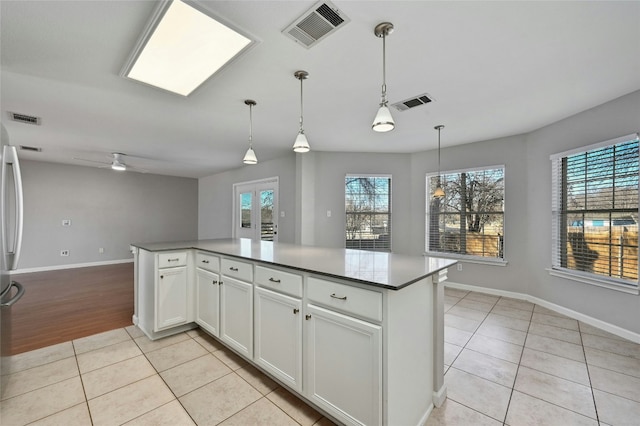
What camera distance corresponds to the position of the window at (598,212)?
2785mm

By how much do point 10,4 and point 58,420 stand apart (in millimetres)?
2511

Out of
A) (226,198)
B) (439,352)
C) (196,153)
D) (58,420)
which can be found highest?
(196,153)

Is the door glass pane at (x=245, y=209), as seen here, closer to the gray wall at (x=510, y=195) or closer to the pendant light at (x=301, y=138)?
the gray wall at (x=510, y=195)

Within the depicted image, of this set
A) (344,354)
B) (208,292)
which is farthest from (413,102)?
(208,292)

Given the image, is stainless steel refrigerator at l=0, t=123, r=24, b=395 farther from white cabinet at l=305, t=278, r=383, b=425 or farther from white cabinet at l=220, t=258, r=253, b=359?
white cabinet at l=305, t=278, r=383, b=425

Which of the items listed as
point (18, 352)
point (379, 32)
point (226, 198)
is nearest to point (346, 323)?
point (379, 32)

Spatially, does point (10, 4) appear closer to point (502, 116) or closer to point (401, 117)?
point (401, 117)

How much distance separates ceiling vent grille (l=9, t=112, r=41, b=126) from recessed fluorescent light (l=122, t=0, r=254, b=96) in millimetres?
2154

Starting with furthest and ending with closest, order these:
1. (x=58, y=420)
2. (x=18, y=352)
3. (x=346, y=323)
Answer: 1. (x=18, y=352)
2. (x=58, y=420)
3. (x=346, y=323)

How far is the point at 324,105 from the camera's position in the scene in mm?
2959

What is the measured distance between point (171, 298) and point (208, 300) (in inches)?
16.9

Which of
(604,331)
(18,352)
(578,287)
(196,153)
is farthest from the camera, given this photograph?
(196,153)

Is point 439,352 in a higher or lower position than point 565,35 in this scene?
lower

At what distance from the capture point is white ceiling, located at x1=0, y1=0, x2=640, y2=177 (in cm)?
163
